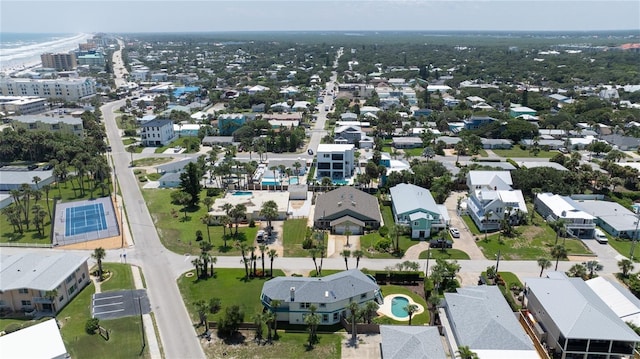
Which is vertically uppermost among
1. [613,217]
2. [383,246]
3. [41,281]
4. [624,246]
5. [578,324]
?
[41,281]

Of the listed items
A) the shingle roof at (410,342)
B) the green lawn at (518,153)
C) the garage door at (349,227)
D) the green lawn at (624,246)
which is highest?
the shingle roof at (410,342)

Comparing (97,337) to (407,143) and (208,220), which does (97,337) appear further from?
(407,143)

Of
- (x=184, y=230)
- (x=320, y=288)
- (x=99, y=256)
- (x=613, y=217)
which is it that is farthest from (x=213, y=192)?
(x=613, y=217)

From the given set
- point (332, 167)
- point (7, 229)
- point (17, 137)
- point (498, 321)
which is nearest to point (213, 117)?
point (17, 137)

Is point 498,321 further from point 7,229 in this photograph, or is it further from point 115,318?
point 7,229

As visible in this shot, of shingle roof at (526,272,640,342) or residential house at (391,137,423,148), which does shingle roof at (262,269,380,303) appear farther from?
residential house at (391,137,423,148)

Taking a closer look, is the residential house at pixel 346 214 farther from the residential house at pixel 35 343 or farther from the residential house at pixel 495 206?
the residential house at pixel 35 343

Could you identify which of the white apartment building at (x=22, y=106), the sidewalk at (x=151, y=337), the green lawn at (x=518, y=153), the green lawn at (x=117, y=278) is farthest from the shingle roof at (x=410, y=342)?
the white apartment building at (x=22, y=106)

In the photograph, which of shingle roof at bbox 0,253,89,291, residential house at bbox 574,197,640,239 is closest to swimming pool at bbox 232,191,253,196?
shingle roof at bbox 0,253,89,291
